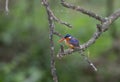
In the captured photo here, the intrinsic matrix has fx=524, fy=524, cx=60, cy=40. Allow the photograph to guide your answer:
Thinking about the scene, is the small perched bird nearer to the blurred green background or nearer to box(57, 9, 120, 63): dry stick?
box(57, 9, 120, 63): dry stick

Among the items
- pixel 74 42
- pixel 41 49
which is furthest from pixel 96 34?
pixel 41 49

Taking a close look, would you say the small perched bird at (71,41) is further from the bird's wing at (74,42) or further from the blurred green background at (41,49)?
the blurred green background at (41,49)

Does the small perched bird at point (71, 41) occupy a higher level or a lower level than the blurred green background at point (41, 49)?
higher

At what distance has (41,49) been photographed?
7629 millimetres

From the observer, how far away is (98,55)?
Result: 802 centimetres

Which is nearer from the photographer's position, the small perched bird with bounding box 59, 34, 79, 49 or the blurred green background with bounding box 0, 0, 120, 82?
the small perched bird with bounding box 59, 34, 79, 49

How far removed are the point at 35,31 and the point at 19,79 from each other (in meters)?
1.26

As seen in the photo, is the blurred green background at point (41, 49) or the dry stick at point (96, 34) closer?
the dry stick at point (96, 34)

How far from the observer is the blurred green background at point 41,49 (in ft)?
24.1

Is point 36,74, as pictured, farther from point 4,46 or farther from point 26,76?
point 4,46

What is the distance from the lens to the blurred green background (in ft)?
24.1

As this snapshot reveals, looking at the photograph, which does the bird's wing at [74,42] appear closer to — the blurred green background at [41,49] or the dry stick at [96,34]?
the dry stick at [96,34]

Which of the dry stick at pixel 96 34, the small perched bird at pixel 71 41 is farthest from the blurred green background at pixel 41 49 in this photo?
the small perched bird at pixel 71 41

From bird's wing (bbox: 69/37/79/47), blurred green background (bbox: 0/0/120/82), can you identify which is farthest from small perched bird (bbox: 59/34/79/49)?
blurred green background (bbox: 0/0/120/82)
